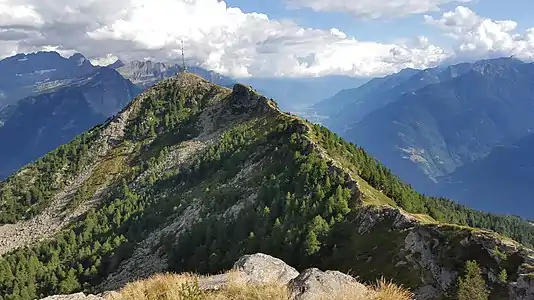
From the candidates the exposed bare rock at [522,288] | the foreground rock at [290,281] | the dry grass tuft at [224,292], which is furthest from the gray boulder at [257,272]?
the exposed bare rock at [522,288]

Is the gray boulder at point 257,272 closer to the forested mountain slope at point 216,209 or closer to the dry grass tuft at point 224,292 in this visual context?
the dry grass tuft at point 224,292

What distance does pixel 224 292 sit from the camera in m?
18.0

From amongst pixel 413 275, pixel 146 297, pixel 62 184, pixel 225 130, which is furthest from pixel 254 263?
pixel 62 184

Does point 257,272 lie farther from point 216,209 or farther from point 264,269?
point 216,209

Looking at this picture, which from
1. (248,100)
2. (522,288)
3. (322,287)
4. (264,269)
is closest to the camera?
(322,287)

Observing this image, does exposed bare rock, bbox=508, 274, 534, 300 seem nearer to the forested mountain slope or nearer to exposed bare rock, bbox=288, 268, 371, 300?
the forested mountain slope

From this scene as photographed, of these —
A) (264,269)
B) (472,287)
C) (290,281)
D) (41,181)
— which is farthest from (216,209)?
(41,181)

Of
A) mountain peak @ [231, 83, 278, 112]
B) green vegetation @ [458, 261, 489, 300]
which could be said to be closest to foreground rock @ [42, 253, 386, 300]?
green vegetation @ [458, 261, 489, 300]

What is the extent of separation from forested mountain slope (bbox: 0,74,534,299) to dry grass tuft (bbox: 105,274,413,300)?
29.0 metres

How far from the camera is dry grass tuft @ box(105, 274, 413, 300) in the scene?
52.1 feet

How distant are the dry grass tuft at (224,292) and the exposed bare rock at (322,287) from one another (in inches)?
3.6

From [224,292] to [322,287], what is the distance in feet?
14.0

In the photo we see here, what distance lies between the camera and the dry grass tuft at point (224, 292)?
15.9 m

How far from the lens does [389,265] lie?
4931 centimetres
